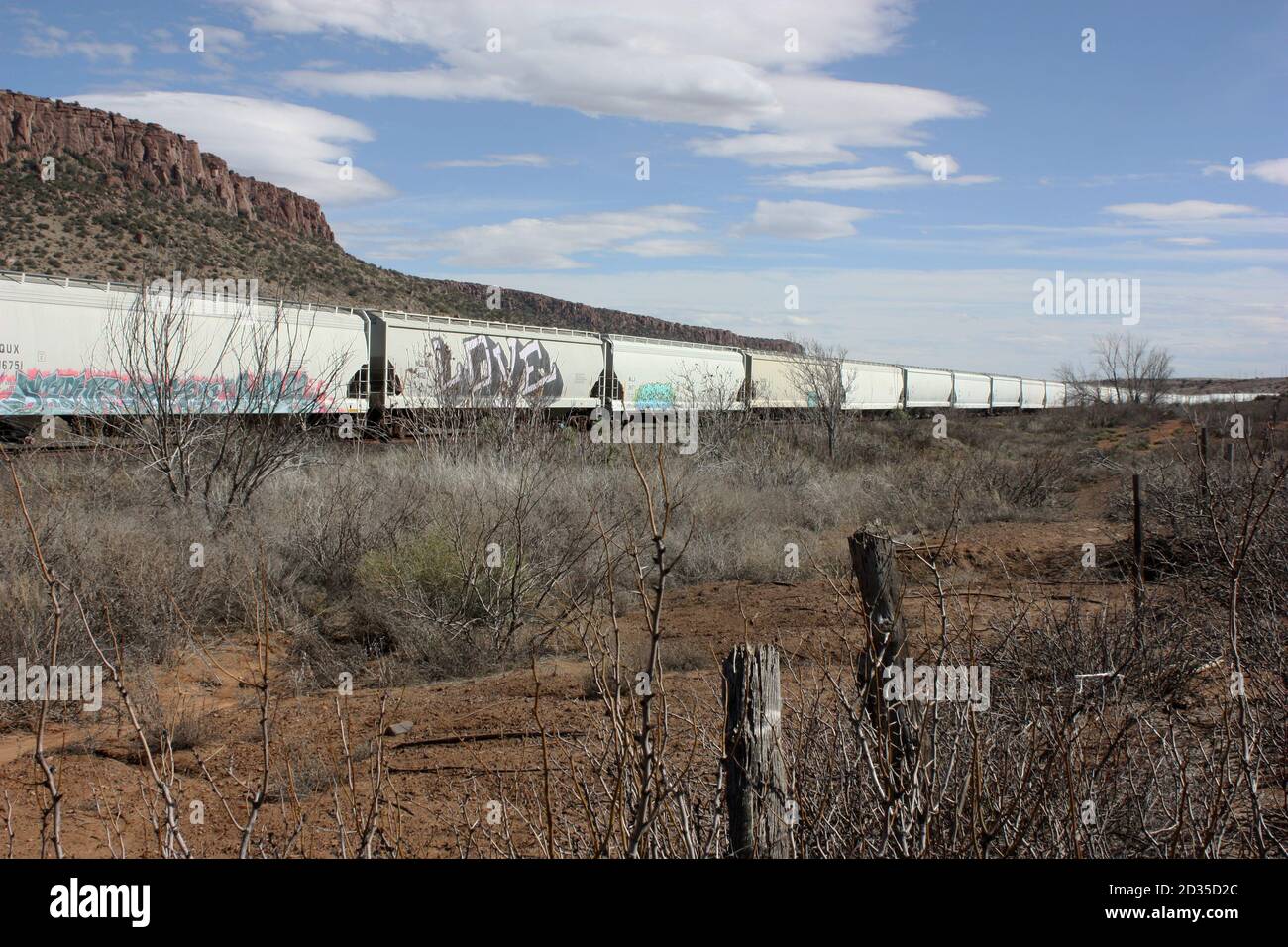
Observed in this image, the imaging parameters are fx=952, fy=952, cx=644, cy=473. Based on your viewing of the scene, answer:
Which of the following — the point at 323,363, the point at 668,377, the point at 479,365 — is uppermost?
the point at 668,377

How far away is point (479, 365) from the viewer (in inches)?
795

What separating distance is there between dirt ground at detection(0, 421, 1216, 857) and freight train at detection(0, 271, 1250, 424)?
4.61m

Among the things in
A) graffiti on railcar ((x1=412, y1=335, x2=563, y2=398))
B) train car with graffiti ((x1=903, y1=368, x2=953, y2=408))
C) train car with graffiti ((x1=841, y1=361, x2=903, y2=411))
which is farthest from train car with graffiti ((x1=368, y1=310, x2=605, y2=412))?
train car with graffiti ((x1=903, y1=368, x2=953, y2=408))

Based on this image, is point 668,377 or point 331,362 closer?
point 331,362

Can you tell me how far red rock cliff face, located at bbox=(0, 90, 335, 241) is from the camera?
4784 cm

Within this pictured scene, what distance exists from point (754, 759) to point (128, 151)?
202ft

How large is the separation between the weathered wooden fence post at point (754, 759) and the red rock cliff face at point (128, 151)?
165ft

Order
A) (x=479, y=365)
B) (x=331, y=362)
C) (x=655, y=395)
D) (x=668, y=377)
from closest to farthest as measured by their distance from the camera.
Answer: (x=331, y=362) < (x=479, y=365) < (x=655, y=395) < (x=668, y=377)

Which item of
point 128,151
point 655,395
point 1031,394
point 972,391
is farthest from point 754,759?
point 1031,394

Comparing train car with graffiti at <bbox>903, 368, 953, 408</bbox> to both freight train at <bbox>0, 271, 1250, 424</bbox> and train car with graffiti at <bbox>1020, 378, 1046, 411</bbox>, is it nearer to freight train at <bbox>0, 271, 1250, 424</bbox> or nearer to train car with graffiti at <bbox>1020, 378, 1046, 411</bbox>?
freight train at <bbox>0, 271, 1250, 424</bbox>

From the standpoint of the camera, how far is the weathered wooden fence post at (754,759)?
2830mm

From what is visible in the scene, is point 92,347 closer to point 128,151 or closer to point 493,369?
point 493,369
